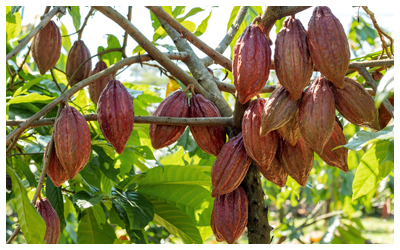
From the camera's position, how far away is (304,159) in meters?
0.89

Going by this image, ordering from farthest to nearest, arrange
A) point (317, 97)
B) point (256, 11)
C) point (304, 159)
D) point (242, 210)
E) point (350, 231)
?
point (350, 231), point (256, 11), point (242, 210), point (304, 159), point (317, 97)

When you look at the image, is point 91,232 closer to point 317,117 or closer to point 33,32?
point 33,32

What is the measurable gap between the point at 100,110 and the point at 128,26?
0.24 metres

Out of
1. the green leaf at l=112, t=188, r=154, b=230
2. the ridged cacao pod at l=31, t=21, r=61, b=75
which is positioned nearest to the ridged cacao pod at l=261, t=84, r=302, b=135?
the green leaf at l=112, t=188, r=154, b=230

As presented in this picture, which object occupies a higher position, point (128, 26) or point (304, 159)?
point (128, 26)

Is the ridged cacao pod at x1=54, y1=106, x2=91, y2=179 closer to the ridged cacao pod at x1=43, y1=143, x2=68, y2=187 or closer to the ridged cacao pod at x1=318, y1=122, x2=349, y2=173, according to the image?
the ridged cacao pod at x1=43, y1=143, x2=68, y2=187

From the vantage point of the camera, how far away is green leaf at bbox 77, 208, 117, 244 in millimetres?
1389

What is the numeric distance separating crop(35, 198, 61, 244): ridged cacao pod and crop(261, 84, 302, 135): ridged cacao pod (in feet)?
1.96

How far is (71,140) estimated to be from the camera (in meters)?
0.89

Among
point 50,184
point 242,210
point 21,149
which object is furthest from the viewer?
point 21,149

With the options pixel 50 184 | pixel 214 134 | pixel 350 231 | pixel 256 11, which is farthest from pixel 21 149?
pixel 350 231

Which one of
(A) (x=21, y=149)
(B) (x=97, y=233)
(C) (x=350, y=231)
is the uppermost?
(A) (x=21, y=149)

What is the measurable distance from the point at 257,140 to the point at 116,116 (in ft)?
1.13

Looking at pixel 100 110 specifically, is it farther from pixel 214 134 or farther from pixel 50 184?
pixel 50 184
